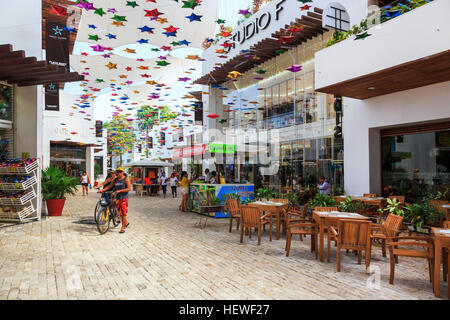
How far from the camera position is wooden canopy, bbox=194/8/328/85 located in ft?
43.4

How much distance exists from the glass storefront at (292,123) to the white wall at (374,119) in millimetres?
934

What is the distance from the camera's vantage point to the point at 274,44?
1536 cm

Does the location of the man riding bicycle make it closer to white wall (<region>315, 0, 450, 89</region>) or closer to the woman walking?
the woman walking

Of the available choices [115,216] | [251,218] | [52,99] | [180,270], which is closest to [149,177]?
[52,99]

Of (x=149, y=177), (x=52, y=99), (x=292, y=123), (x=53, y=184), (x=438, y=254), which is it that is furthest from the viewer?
(x=149, y=177)

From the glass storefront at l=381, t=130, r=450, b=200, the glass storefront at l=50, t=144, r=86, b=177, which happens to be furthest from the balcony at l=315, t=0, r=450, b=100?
the glass storefront at l=50, t=144, r=86, b=177

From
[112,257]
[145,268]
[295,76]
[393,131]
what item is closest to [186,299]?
[145,268]

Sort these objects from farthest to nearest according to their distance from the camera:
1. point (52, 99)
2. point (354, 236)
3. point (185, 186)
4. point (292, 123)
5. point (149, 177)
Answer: point (149, 177) → point (52, 99) → point (292, 123) → point (185, 186) → point (354, 236)

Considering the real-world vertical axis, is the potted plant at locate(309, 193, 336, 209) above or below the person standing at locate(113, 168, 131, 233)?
below

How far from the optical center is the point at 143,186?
2319cm

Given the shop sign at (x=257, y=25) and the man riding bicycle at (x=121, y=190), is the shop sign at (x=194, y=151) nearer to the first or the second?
the man riding bicycle at (x=121, y=190)

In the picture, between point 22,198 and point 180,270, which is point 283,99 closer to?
point 22,198

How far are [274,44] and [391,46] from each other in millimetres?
8091

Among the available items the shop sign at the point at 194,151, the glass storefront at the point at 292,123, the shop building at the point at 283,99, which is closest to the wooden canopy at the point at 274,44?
the shop building at the point at 283,99
